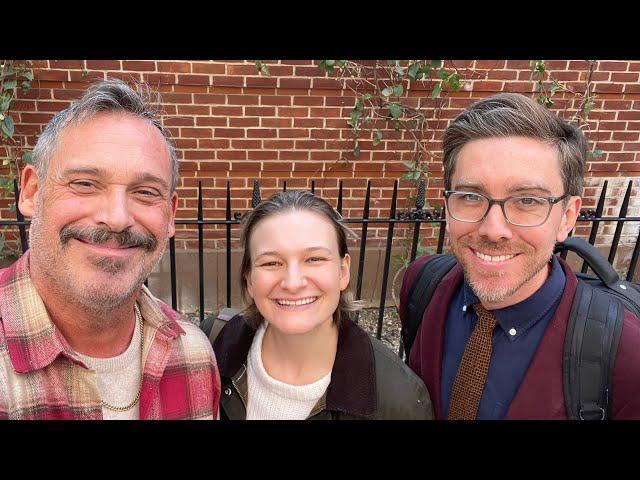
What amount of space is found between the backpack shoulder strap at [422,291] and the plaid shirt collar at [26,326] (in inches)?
53.2

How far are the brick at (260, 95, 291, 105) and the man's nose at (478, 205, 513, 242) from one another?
3204 mm

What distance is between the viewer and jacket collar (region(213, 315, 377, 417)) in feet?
5.66

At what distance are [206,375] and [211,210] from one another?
10.4 feet

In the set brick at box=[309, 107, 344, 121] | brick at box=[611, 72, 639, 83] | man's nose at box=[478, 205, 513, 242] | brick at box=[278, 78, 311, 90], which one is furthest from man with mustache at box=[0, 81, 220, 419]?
brick at box=[611, 72, 639, 83]

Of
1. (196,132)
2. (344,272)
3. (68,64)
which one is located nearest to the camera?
(344,272)

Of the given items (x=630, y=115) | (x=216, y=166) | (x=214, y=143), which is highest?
(x=630, y=115)

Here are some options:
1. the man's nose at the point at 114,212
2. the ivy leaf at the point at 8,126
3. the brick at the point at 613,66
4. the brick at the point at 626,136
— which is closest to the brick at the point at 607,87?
the brick at the point at 613,66

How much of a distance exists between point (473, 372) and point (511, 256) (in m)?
0.46

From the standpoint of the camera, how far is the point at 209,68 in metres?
4.29

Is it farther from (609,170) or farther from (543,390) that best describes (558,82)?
(543,390)

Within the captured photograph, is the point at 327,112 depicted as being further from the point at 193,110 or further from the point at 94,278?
the point at 94,278

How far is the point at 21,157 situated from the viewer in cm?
442

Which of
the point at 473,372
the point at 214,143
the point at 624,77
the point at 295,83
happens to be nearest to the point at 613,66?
the point at 624,77

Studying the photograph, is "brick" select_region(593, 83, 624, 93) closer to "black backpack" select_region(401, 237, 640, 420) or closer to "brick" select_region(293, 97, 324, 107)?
"brick" select_region(293, 97, 324, 107)
